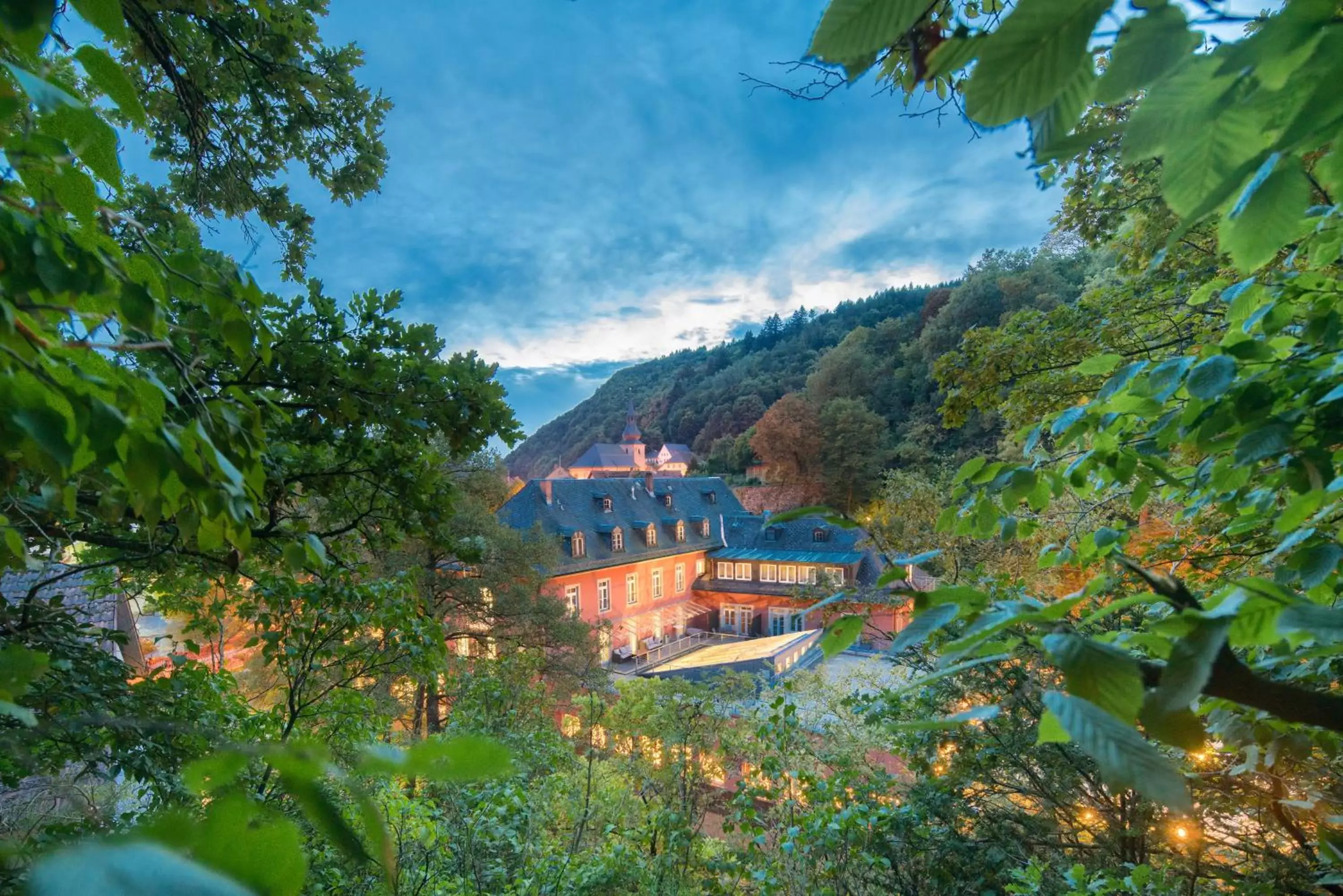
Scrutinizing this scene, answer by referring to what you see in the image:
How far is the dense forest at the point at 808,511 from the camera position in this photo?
19.1 inches

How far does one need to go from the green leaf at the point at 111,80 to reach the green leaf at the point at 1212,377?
1813mm

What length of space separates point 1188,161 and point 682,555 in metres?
23.9

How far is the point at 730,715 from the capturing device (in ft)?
16.6

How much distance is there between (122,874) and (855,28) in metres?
0.77

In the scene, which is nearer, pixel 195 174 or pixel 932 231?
pixel 195 174

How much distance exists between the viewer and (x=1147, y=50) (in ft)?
1.59

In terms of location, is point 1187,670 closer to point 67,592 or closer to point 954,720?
point 954,720

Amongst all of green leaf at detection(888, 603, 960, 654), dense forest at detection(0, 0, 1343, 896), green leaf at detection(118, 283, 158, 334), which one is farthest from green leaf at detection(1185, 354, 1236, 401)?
green leaf at detection(118, 283, 158, 334)

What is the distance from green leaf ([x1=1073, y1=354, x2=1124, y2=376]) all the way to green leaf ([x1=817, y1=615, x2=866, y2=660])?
1.24 meters

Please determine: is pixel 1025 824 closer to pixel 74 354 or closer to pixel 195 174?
pixel 74 354

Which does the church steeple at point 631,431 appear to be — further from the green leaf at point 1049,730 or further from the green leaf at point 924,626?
the green leaf at point 1049,730

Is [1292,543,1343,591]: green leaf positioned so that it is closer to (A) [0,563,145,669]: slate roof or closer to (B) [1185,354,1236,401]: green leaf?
(B) [1185,354,1236,401]: green leaf

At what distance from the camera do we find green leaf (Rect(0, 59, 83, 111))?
1.96 ft

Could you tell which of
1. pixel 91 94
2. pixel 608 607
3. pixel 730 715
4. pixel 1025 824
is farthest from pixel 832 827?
pixel 608 607
